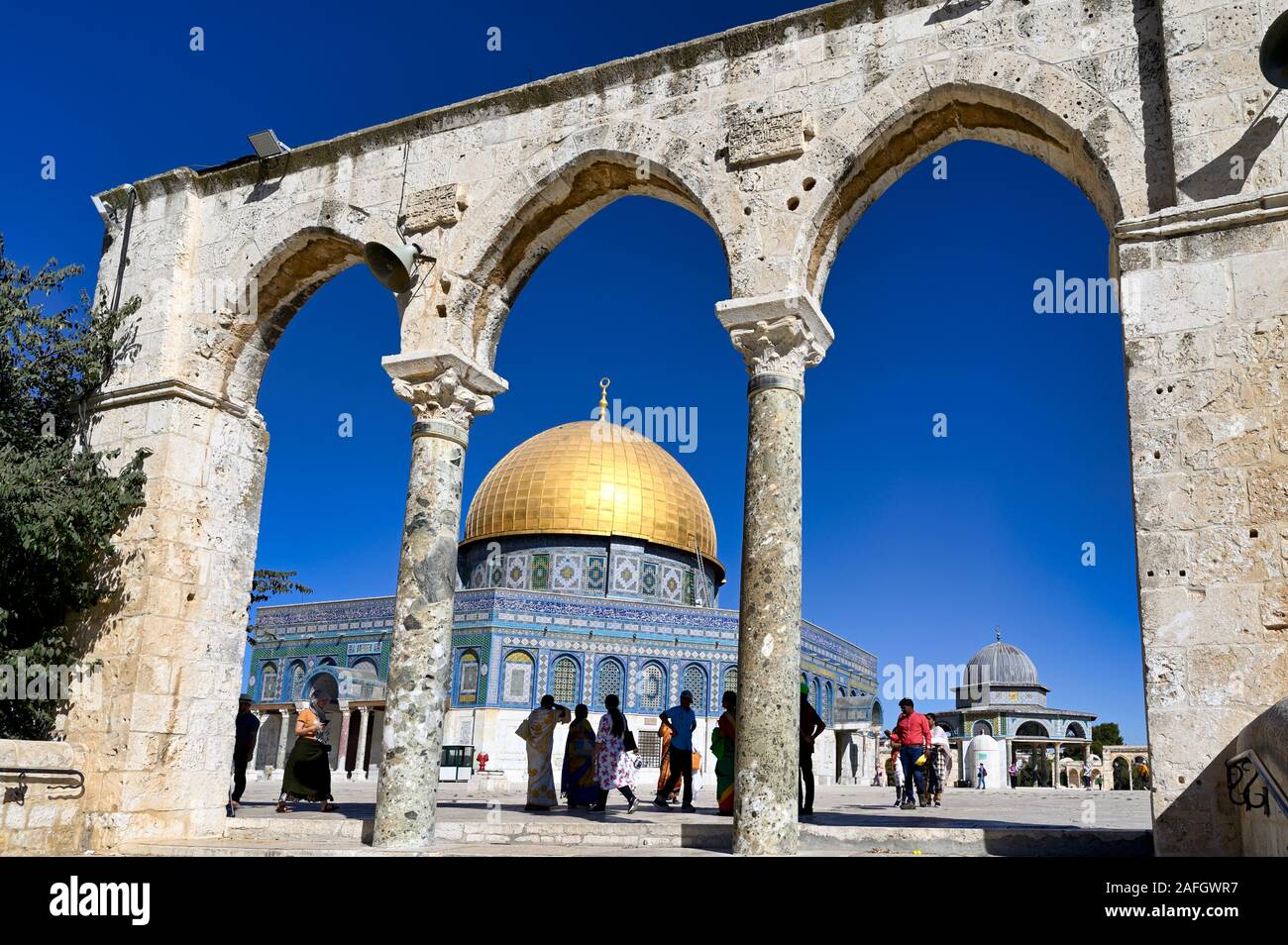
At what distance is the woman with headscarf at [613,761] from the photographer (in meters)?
9.63

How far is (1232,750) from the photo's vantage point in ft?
15.1

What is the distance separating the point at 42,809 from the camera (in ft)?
21.1

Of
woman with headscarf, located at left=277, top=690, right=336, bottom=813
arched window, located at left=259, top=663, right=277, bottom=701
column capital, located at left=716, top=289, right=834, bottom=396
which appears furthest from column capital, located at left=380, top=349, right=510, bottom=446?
arched window, located at left=259, top=663, right=277, bottom=701

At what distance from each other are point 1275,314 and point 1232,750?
81.2 inches

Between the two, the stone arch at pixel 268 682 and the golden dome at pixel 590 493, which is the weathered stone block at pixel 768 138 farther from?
the stone arch at pixel 268 682

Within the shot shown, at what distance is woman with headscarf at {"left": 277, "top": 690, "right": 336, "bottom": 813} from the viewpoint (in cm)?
862

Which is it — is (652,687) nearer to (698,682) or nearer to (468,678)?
(698,682)

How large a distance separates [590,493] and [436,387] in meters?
23.6

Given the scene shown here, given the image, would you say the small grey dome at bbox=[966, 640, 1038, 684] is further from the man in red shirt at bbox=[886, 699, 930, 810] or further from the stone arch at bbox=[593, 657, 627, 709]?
the man in red shirt at bbox=[886, 699, 930, 810]

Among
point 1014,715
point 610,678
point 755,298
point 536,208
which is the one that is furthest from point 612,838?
point 1014,715
